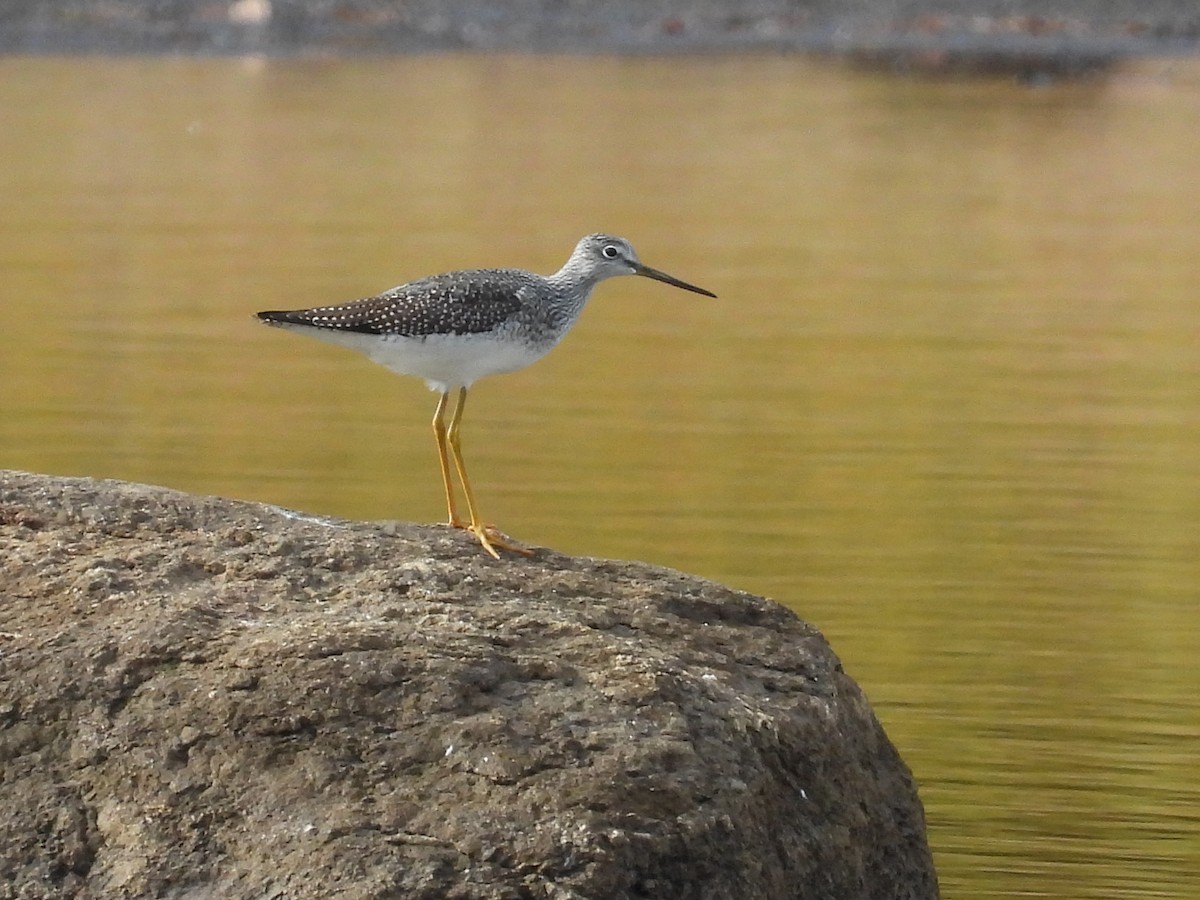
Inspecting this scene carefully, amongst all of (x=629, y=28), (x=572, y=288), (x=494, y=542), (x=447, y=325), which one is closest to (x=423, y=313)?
(x=447, y=325)

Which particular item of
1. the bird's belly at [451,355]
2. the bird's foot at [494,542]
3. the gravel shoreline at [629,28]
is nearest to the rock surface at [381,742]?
the bird's foot at [494,542]

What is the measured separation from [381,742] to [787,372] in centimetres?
1166

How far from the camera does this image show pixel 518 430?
1584cm

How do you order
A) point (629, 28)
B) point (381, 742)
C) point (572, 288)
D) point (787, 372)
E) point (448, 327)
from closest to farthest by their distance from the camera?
point (381, 742)
point (448, 327)
point (572, 288)
point (787, 372)
point (629, 28)

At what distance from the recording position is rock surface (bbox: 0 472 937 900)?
6.25 meters

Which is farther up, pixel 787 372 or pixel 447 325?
pixel 447 325

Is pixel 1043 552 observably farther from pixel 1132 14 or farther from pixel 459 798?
pixel 1132 14

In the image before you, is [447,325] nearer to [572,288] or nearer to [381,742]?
[572,288]

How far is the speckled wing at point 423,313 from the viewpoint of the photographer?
832 centimetres

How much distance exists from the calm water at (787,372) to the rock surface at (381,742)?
86.9 inches

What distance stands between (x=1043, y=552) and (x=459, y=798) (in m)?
7.54

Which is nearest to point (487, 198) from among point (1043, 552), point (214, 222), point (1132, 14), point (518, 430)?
point (214, 222)

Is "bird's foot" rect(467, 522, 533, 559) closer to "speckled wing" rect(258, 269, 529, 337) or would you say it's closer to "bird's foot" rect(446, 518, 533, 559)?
"bird's foot" rect(446, 518, 533, 559)

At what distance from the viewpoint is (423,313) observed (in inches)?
328
